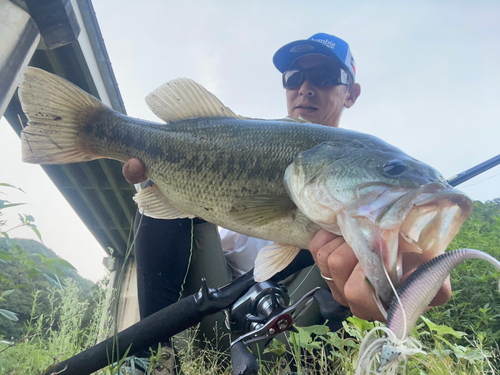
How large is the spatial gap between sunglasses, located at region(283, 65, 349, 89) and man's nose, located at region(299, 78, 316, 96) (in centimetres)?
4

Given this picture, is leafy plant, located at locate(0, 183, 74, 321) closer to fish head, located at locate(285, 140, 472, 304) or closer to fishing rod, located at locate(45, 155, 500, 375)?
fishing rod, located at locate(45, 155, 500, 375)

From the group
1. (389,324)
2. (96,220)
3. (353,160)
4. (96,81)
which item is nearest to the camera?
(389,324)

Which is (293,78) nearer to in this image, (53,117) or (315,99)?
(315,99)

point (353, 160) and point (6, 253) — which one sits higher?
point (353, 160)

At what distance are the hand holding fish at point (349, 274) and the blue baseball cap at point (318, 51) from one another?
2.68 meters

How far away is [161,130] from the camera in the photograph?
1573 mm

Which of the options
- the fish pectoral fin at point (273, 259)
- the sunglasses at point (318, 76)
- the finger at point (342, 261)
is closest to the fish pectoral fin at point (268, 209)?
the fish pectoral fin at point (273, 259)

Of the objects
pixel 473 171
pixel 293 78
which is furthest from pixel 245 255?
pixel 473 171

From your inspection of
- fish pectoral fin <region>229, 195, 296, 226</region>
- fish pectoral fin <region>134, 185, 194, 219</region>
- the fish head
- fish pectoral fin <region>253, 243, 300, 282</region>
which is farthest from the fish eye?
fish pectoral fin <region>134, 185, 194, 219</region>

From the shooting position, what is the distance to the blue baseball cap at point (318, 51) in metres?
3.16

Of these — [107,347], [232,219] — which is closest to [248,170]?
[232,219]

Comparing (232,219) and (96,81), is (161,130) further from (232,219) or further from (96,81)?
(96,81)

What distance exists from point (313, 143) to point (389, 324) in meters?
0.81

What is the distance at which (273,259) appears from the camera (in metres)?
1.30
